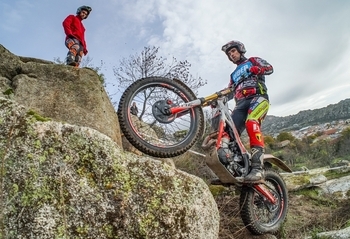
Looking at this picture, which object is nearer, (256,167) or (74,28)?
(256,167)

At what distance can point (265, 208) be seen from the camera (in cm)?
552

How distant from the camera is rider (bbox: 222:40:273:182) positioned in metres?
5.09

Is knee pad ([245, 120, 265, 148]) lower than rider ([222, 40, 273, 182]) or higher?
lower

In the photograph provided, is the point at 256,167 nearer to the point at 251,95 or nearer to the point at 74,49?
the point at 251,95

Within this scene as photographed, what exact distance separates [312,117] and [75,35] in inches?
3402

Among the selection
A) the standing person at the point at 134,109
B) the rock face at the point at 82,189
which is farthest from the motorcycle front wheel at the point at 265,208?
the rock face at the point at 82,189

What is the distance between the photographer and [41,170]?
7.47ft

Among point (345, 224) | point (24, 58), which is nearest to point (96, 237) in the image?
point (24, 58)

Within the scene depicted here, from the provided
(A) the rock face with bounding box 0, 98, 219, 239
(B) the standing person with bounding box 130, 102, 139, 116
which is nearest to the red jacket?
(B) the standing person with bounding box 130, 102, 139, 116

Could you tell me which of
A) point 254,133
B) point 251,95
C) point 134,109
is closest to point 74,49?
point 134,109

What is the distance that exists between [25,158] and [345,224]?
588cm

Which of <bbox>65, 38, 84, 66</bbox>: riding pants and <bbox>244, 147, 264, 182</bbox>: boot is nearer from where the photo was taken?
<bbox>244, 147, 264, 182</bbox>: boot

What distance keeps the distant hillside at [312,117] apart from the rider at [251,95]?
63692mm

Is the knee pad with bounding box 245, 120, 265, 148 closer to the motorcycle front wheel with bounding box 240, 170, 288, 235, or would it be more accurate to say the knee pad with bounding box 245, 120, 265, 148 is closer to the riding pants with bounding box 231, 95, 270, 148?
the riding pants with bounding box 231, 95, 270, 148
